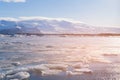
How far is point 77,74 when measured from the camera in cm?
1302

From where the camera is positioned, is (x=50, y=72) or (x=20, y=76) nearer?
(x=20, y=76)

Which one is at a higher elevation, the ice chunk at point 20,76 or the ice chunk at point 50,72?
the ice chunk at point 20,76

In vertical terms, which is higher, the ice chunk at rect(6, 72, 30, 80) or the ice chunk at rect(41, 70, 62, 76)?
the ice chunk at rect(6, 72, 30, 80)

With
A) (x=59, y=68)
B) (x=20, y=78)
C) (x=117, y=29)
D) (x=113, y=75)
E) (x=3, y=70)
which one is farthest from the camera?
(x=117, y=29)

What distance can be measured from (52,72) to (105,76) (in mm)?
2629

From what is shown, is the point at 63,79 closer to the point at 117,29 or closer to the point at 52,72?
the point at 52,72

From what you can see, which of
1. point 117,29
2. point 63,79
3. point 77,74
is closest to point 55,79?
A: point 63,79

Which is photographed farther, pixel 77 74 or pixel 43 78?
pixel 77 74

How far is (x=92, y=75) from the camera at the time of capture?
12719 millimetres

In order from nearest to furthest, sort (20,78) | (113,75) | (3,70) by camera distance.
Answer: (20,78)
(113,75)
(3,70)

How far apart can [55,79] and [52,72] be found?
1.57m

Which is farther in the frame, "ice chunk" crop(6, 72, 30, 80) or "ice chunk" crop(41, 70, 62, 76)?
"ice chunk" crop(41, 70, 62, 76)

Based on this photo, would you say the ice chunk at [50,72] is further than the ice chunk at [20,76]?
Yes

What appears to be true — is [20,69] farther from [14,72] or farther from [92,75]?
[92,75]
